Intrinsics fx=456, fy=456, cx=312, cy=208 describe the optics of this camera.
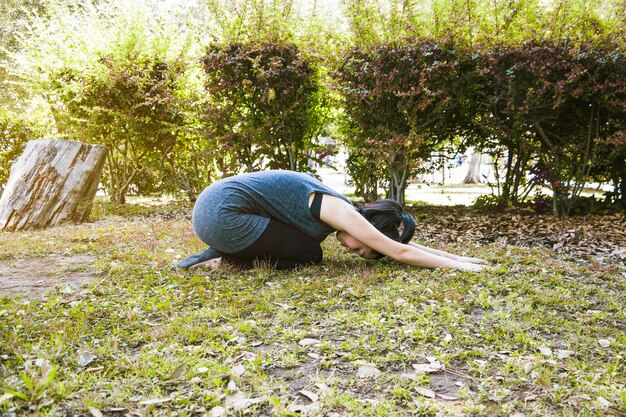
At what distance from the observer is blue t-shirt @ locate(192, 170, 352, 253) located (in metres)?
4.01

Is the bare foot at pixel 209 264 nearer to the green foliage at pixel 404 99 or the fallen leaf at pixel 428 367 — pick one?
the fallen leaf at pixel 428 367

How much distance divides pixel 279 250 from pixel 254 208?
1.52 ft

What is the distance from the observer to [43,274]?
422 centimetres

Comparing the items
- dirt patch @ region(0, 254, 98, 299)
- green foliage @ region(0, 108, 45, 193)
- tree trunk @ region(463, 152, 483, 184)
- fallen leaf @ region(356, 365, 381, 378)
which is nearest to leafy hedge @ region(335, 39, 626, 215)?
dirt patch @ region(0, 254, 98, 299)

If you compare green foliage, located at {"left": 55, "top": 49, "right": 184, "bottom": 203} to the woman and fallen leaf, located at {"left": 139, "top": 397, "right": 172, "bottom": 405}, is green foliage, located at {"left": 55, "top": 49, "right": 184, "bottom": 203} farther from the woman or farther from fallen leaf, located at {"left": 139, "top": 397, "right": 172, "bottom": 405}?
fallen leaf, located at {"left": 139, "top": 397, "right": 172, "bottom": 405}

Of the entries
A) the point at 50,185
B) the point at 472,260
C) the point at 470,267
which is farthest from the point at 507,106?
the point at 50,185

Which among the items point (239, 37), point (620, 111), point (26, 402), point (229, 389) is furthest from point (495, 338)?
point (239, 37)

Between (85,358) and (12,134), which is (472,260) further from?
(12,134)

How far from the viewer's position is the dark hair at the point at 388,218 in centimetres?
410

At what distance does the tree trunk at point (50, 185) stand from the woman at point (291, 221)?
4362 mm

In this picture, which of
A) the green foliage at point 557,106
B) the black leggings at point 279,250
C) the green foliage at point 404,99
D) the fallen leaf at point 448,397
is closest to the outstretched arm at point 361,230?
the black leggings at point 279,250

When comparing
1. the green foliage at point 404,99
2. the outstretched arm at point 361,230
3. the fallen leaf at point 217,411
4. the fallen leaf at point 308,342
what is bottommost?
the fallen leaf at point 217,411

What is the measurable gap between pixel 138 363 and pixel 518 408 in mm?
1817

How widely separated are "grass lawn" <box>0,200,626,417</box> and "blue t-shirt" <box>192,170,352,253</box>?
15.1 inches
